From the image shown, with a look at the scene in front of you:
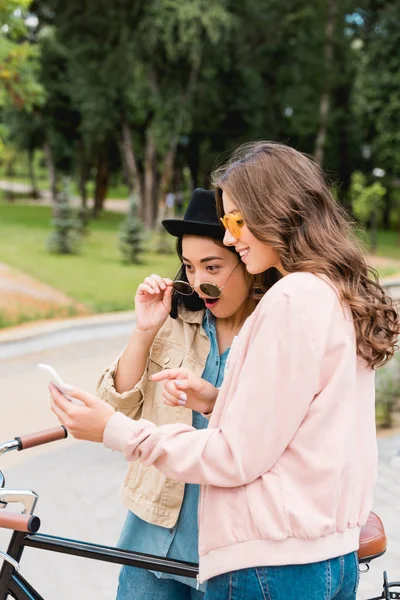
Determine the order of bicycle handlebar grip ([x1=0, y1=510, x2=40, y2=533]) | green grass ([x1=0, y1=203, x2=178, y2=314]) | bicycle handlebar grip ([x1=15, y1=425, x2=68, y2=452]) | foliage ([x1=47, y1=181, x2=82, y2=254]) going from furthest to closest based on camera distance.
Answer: foliage ([x1=47, y1=181, x2=82, y2=254]) < green grass ([x1=0, y1=203, x2=178, y2=314]) < bicycle handlebar grip ([x1=15, y1=425, x2=68, y2=452]) < bicycle handlebar grip ([x1=0, y1=510, x2=40, y2=533])

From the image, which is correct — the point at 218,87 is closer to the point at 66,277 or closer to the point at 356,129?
the point at 356,129

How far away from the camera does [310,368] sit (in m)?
1.36

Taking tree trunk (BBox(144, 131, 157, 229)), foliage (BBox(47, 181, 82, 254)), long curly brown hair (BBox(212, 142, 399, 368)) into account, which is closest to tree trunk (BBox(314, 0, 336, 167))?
tree trunk (BBox(144, 131, 157, 229))

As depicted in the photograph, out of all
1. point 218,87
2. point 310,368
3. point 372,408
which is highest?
point 218,87

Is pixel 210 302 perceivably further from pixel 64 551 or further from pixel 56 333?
pixel 56 333

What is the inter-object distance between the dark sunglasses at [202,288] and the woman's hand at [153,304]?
2 centimetres

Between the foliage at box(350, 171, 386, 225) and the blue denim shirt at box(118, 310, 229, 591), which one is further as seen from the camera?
the foliage at box(350, 171, 386, 225)

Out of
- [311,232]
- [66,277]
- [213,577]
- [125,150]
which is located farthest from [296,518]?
[125,150]

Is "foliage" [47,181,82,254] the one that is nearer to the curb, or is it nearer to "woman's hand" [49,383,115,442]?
the curb

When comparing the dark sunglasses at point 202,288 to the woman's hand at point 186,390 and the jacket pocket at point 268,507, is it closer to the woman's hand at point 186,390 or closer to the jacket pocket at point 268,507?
the woman's hand at point 186,390

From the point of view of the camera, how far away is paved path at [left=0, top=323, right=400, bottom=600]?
4.14 meters

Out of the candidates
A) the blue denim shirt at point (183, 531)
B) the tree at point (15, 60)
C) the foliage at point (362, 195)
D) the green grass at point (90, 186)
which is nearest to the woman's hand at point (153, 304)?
the blue denim shirt at point (183, 531)

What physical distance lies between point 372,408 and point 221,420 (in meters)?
0.35

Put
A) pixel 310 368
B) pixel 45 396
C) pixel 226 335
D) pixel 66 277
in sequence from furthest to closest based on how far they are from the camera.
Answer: pixel 66 277, pixel 45 396, pixel 226 335, pixel 310 368
